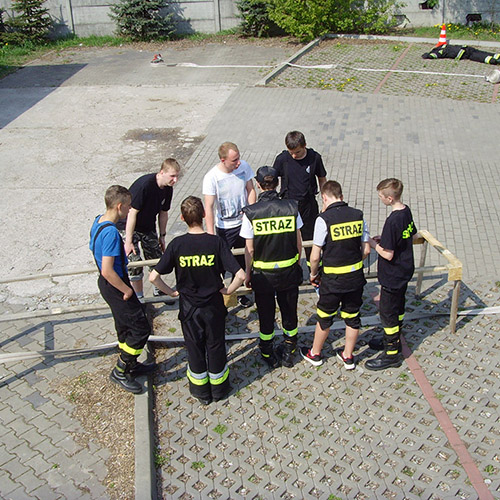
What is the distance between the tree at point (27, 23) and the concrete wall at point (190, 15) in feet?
2.04

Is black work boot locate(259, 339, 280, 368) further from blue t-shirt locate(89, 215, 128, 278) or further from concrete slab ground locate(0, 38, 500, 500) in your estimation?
blue t-shirt locate(89, 215, 128, 278)

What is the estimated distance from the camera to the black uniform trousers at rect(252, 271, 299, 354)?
4793 millimetres

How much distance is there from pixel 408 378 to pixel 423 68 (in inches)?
468

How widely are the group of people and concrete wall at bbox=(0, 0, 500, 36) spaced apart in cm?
1607

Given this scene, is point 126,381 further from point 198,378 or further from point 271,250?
point 271,250

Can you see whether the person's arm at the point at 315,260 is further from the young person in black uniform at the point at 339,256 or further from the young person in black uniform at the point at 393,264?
the young person in black uniform at the point at 393,264

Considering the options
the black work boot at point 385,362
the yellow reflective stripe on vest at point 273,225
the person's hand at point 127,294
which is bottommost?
the black work boot at point 385,362

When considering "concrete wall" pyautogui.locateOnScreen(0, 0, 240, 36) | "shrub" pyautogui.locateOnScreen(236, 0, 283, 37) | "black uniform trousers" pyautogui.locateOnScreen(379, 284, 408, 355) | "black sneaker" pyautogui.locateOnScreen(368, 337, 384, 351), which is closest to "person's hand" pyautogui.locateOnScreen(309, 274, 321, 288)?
"black uniform trousers" pyautogui.locateOnScreen(379, 284, 408, 355)

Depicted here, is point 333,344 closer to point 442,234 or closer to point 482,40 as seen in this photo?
point 442,234

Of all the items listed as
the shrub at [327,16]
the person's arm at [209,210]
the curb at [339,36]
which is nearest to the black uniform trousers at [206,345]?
the person's arm at [209,210]

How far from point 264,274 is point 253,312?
1403mm

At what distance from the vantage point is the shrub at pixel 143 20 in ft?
62.0

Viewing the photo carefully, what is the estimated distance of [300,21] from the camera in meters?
17.6

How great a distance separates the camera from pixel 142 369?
199 inches
